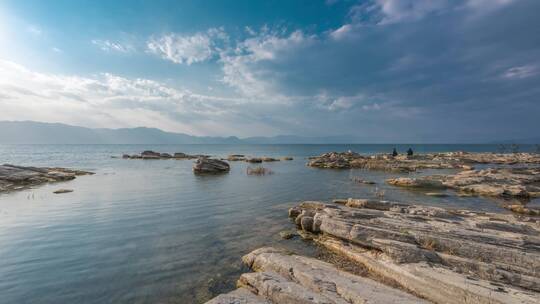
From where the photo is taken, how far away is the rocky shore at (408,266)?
7.43 m

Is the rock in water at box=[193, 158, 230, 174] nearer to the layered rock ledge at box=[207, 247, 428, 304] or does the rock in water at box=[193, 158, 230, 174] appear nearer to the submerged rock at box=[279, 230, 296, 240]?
the submerged rock at box=[279, 230, 296, 240]

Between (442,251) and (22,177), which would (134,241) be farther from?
(22,177)

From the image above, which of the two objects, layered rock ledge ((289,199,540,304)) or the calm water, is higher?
layered rock ledge ((289,199,540,304))

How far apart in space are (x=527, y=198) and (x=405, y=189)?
11.6m

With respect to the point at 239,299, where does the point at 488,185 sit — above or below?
above

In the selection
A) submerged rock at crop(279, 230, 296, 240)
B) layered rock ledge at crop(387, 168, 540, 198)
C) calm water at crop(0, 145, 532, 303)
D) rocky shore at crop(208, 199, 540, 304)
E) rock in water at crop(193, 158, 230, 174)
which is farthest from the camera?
rock in water at crop(193, 158, 230, 174)

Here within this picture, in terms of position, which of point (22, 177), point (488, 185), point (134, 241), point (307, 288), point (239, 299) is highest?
point (22, 177)

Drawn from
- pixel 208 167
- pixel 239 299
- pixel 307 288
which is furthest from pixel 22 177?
pixel 307 288

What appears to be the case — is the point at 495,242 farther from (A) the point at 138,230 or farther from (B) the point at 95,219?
(B) the point at 95,219

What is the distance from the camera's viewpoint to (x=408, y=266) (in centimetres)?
904

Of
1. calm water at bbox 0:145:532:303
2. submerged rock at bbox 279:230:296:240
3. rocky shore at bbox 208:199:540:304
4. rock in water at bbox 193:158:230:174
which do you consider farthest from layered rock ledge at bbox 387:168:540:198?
rock in water at bbox 193:158:230:174

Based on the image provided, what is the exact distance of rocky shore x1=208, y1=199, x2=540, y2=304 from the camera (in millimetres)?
7430

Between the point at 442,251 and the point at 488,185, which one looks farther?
the point at 488,185

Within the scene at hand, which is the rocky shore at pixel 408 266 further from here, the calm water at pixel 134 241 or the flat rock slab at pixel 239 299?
the calm water at pixel 134 241
